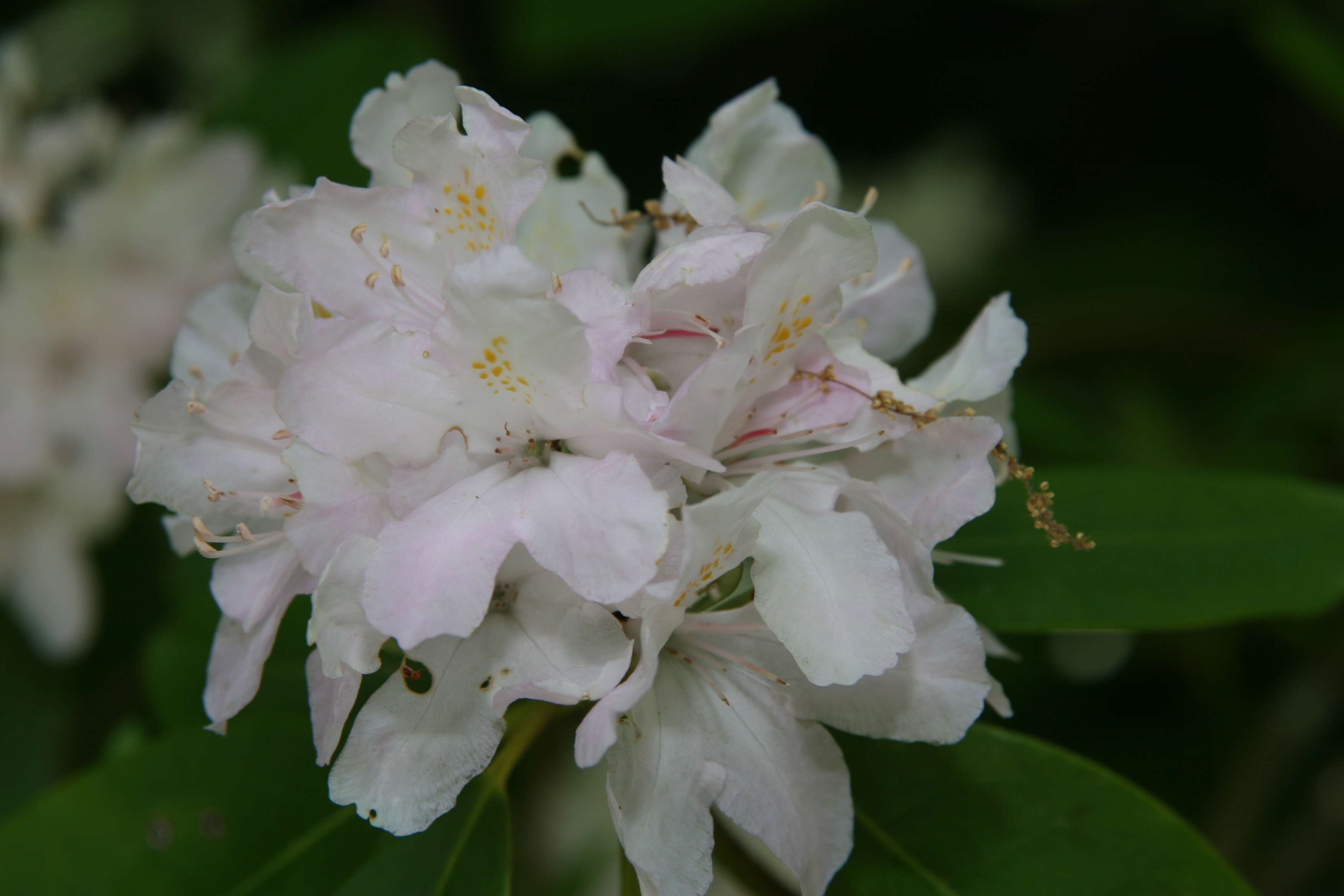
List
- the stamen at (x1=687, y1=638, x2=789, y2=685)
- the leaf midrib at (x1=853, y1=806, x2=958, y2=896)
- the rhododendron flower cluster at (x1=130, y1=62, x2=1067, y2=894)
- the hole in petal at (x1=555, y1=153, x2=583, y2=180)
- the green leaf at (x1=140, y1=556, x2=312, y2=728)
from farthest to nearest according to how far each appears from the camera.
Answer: the green leaf at (x1=140, y1=556, x2=312, y2=728) < the hole in petal at (x1=555, y1=153, x2=583, y2=180) < the leaf midrib at (x1=853, y1=806, x2=958, y2=896) < the stamen at (x1=687, y1=638, x2=789, y2=685) < the rhododendron flower cluster at (x1=130, y1=62, x2=1067, y2=894)

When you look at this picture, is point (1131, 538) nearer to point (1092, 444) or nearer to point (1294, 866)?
point (1294, 866)

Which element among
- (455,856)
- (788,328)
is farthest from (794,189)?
(455,856)

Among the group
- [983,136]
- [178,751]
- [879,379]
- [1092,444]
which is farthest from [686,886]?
[983,136]

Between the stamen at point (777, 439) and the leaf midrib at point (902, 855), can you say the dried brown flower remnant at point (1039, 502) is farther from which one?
the leaf midrib at point (902, 855)

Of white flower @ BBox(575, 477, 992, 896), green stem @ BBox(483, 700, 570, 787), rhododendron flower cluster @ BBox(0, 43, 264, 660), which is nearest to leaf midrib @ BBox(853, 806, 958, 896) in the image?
white flower @ BBox(575, 477, 992, 896)

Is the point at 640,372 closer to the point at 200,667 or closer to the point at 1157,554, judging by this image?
the point at 1157,554

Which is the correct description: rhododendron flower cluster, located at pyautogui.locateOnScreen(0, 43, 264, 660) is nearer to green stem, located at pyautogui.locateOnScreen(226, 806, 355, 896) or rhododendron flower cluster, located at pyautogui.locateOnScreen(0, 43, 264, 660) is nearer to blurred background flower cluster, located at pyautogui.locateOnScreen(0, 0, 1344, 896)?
blurred background flower cluster, located at pyautogui.locateOnScreen(0, 0, 1344, 896)
